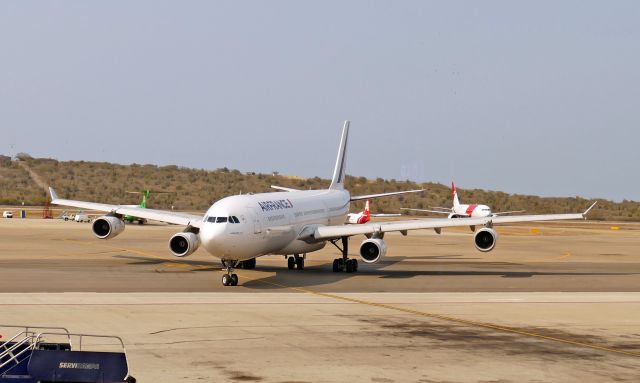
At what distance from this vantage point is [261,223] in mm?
43062

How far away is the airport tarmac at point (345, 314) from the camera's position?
22.0 m

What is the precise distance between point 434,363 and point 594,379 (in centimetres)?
377

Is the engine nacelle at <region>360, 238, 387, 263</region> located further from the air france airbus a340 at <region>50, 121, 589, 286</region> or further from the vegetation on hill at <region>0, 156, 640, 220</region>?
the vegetation on hill at <region>0, 156, 640, 220</region>

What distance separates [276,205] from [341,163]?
21.3 metres

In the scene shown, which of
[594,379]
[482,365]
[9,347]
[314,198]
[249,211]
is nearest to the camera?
[9,347]

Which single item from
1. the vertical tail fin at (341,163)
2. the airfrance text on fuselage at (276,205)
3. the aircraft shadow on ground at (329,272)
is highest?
the vertical tail fin at (341,163)

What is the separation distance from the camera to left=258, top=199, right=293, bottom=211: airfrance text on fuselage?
44662 millimetres

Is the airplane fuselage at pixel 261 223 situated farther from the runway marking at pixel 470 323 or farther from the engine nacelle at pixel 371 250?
the engine nacelle at pixel 371 250

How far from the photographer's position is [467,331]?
28.4 metres

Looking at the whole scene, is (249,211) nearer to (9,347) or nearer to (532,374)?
(532,374)

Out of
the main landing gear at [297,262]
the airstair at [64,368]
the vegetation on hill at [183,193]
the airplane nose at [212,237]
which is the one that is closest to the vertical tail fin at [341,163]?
the main landing gear at [297,262]

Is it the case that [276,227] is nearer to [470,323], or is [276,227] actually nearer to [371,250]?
[371,250]

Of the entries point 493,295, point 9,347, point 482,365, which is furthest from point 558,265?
point 9,347

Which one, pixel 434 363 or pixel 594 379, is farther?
pixel 434 363
